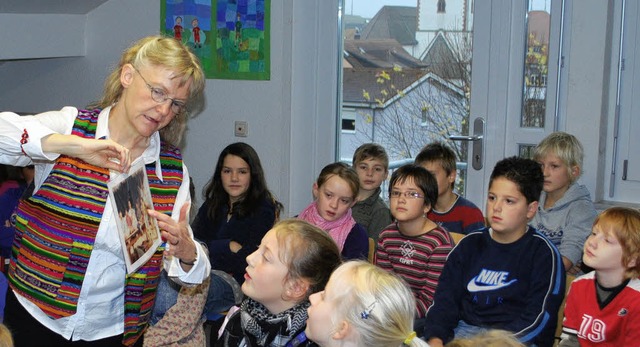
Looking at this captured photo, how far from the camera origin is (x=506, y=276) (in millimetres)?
2902

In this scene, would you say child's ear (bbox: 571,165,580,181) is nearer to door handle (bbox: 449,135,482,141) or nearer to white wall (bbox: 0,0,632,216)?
door handle (bbox: 449,135,482,141)

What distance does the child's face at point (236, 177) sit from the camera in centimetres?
396

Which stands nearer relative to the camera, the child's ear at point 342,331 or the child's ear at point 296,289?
the child's ear at point 342,331

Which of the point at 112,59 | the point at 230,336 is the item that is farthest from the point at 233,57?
the point at 230,336

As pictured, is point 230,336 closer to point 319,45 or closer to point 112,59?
point 319,45

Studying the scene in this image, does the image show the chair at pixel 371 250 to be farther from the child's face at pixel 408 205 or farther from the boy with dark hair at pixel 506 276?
the boy with dark hair at pixel 506 276

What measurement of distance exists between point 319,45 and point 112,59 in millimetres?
1364

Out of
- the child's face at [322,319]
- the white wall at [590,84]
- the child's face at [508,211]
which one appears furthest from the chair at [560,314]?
the child's face at [322,319]

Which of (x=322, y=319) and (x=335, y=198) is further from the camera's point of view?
(x=335, y=198)

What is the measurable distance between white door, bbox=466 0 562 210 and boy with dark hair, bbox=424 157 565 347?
1.13 metres

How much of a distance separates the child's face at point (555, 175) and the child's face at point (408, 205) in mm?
679

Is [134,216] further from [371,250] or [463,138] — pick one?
[463,138]

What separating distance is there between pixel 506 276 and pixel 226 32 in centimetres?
252

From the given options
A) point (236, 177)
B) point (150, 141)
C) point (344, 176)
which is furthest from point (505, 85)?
point (150, 141)
